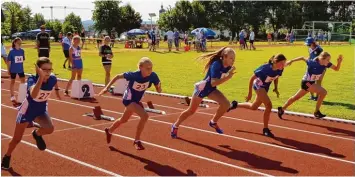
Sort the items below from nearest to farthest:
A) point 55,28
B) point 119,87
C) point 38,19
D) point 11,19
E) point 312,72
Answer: point 312,72, point 119,87, point 11,19, point 55,28, point 38,19

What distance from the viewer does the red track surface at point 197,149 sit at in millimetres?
6578

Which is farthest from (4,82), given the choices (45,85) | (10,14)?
(10,14)

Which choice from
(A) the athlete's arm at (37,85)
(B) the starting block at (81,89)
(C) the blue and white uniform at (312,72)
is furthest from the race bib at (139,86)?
(B) the starting block at (81,89)

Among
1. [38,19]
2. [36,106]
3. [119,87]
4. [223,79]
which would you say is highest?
[38,19]

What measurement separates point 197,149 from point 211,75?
140 cm

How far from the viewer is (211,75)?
8008 millimetres

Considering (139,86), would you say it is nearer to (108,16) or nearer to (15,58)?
(15,58)

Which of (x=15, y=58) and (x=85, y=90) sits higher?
(x=15, y=58)

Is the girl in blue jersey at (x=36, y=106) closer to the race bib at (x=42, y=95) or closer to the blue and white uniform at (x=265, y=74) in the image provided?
the race bib at (x=42, y=95)

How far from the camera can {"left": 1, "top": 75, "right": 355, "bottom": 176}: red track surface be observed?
6578 millimetres

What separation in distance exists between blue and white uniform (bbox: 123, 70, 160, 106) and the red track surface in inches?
36.7

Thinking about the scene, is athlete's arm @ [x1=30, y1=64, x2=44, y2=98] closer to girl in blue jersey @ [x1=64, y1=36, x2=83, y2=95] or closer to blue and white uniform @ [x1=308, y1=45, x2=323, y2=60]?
girl in blue jersey @ [x1=64, y1=36, x2=83, y2=95]

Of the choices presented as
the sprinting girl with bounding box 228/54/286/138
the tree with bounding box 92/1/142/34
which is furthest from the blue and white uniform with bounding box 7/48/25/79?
the tree with bounding box 92/1/142/34

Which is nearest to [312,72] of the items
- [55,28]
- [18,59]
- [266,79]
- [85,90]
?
[266,79]
